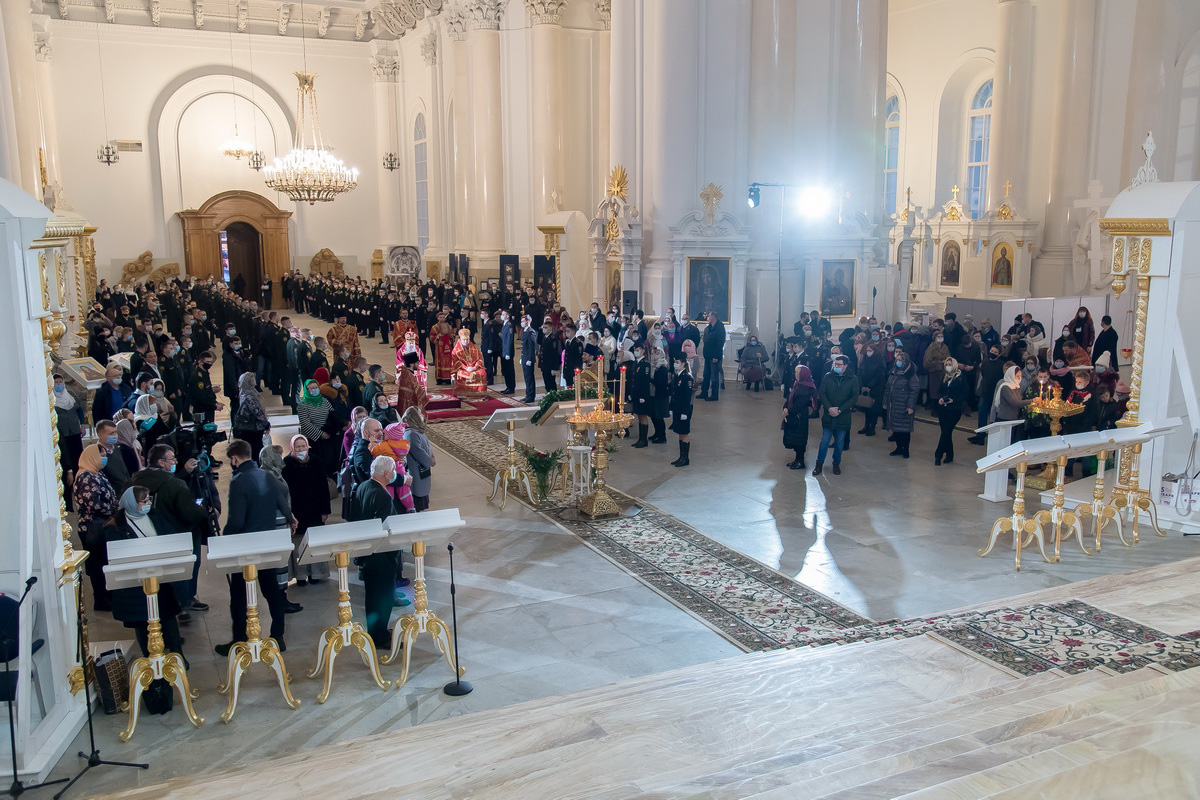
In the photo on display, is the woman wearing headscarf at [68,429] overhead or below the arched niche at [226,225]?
below

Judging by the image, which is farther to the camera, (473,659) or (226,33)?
(226,33)

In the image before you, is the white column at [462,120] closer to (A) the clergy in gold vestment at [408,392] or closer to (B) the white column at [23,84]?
(B) the white column at [23,84]

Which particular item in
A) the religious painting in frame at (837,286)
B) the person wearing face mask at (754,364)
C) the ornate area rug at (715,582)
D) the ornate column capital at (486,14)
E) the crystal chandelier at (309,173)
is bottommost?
the ornate area rug at (715,582)

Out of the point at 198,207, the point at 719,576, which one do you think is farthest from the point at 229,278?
the point at 719,576

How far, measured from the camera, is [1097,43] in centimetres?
2114

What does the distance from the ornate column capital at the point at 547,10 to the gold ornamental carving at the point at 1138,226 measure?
18.4m

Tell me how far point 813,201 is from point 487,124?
11.5 metres

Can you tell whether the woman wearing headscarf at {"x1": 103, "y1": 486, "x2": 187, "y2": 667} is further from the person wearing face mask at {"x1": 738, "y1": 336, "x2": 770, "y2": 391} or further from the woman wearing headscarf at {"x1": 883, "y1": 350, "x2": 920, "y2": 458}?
the person wearing face mask at {"x1": 738, "y1": 336, "x2": 770, "y2": 391}

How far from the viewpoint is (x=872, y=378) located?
1341 cm

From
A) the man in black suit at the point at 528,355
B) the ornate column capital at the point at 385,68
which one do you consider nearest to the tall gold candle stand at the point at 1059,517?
the man in black suit at the point at 528,355

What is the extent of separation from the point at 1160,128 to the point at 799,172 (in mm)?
7940

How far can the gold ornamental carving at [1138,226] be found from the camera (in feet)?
28.6

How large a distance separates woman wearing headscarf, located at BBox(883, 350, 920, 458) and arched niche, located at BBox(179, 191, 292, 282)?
26.1m

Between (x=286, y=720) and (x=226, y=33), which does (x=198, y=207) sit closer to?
(x=226, y=33)
